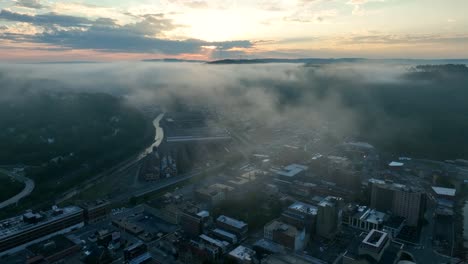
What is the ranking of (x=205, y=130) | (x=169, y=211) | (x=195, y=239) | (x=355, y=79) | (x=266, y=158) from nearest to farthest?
(x=195, y=239), (x=169, y=211), (x=266, y=158), (x=205, y=130), (x=355, y=79)

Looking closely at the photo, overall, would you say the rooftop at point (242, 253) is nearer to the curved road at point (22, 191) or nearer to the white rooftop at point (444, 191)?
the white rooftop at point (444, 191)

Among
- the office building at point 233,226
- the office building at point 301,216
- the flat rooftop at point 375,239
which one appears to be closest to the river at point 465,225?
the flat rooftop at point 375,239

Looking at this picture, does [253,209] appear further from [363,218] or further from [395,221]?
[395,221]

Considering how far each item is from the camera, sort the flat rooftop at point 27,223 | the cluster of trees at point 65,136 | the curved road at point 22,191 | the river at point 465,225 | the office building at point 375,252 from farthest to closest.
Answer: the cluster of trees at point 65,136
the curved road at point 22,191
the river at point 465,225
the flat rooftop at point 27,223
the office building at point 375,252

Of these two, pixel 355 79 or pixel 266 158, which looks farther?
pixel 355 79

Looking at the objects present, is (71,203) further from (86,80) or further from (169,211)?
(86,80)

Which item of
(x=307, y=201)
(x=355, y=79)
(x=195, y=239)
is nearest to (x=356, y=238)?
(x=307, y=201)

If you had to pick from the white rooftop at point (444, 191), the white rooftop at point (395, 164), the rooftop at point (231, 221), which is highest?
the rooftop at point (231, 221)
